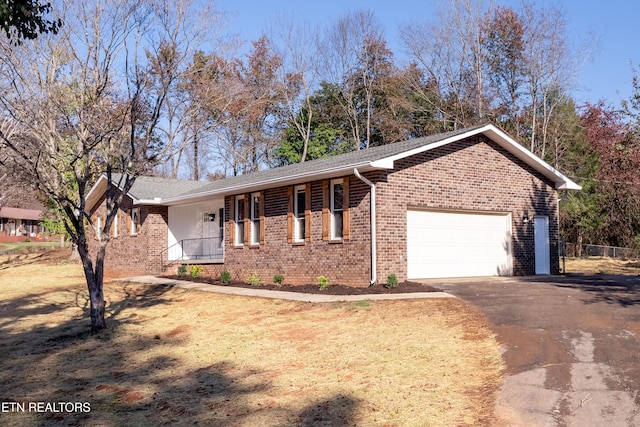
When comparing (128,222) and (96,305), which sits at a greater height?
(128,222)

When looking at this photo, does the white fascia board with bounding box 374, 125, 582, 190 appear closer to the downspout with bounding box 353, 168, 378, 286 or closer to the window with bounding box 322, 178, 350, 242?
the downspout with bounding box 353, 168, 378, 286

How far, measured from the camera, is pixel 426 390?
24.7 feet

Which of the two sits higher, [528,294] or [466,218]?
[466,218]

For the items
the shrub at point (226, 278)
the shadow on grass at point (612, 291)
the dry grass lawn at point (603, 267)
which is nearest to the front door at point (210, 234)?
the shrub at point (226, 278)

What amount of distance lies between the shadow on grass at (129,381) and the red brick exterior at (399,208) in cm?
535

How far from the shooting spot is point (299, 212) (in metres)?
18.6

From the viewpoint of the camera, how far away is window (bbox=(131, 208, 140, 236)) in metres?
26.4

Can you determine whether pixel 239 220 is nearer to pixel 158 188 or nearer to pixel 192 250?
pixel 192 250

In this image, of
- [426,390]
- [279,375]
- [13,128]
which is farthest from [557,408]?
[13,128]

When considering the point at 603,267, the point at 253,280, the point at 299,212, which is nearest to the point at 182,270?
the point at 253,280

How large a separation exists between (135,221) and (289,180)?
11293 mm

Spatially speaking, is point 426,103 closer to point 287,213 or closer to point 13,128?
point 287,213

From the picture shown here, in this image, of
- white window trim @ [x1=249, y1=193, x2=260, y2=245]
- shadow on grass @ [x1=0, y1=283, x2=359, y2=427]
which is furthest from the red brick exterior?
shadow on grass @ [x1=0, y1=283, x2=359, y2=427]

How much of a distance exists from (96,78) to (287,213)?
786cm
